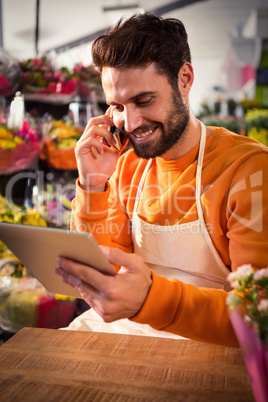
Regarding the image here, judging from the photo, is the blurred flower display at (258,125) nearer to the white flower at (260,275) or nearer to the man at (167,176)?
the man at (167,176)

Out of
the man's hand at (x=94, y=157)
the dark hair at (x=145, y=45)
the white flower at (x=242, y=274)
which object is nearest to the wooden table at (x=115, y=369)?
the white flower at (x=242, y=274)

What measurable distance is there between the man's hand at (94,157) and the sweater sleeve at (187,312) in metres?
0.67

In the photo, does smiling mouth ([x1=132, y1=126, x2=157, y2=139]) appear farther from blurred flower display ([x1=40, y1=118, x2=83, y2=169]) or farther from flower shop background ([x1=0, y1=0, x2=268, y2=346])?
blurred flower display ([x1=40, y1=118, x2=83, y2=169])

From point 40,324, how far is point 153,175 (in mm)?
957

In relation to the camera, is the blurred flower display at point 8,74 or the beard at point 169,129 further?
the blurred flower display at point 8,74

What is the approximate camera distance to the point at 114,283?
975 millimetres

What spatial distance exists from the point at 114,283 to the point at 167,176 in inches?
32.1

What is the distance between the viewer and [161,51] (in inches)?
60.6

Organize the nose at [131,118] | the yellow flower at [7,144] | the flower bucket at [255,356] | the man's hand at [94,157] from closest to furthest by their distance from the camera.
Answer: the flower bucket at [255,356] < the nose at [131,118] < the man's hand at [94,157] < the yellow flower at [7,144]

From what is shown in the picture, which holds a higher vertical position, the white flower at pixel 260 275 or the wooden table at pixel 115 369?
the white flower at pixel 260 275

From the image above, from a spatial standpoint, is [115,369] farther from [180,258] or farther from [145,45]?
[145,45]

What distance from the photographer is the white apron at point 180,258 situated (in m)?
1.55

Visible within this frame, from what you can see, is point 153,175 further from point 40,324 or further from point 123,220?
point 40,324

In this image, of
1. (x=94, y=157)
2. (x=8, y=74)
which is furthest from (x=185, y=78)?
(x=8, y=74)
